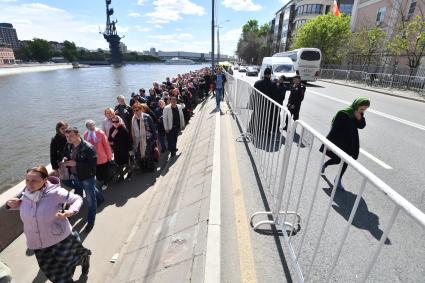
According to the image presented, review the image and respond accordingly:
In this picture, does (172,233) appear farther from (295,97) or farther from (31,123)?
(31,123)

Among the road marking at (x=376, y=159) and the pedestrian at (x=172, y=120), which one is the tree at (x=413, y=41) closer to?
the road marking at (x=376, y=159)

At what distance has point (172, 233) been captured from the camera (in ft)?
12.0

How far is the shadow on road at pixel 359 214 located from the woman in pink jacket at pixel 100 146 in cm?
406

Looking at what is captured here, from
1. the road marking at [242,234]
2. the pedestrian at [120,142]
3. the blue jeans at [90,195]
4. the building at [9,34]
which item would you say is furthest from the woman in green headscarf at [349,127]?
the building at [9,34]

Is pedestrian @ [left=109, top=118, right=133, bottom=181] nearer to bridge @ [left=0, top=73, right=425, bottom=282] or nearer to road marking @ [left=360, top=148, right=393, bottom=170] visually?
bridge @ [left=0, top=73, right=425, bottom=282]

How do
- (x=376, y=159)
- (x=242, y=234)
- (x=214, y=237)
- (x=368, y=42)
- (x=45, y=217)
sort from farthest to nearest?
1. (x=368, y=42)
2. (x=376, y=159)
3. (x=242, y=234)
4. (x=214, y=237)
5. (x=45, y=217)

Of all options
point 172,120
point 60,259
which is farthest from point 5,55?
point 60,259

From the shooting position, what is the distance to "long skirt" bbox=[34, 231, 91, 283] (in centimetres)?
295

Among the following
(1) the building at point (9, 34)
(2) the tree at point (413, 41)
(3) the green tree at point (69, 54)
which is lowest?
(3) the green tree at point (69, 54)

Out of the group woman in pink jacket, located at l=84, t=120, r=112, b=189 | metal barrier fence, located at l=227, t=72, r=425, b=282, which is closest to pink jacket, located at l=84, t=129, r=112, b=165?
woman in pink jacket, located at l=84, t=120, r=112, b=189

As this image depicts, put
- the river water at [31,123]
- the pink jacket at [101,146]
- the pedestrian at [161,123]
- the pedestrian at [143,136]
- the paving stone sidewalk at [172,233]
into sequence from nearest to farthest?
1. the paving stone sidewalk at [172,233]
2. the pink jacket at [101,146]
3. the pedestrian at [143,136]
4. the pedestrian at [161,123]
5. the river water at [31,123]

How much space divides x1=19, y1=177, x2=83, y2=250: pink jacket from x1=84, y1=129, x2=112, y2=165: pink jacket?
216 centimetres

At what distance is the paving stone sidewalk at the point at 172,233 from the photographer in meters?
2.90

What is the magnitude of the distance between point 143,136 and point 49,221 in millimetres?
3579
